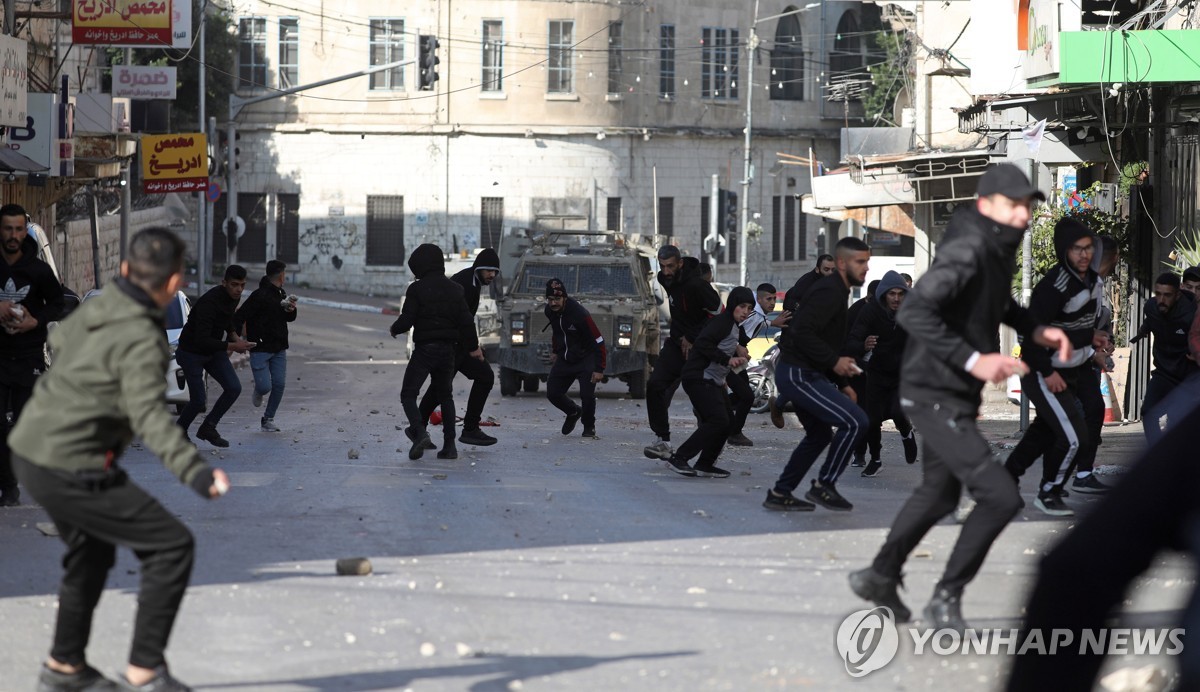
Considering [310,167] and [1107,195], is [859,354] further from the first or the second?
[310,167]

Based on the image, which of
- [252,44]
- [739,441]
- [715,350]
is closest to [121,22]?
[739,441]

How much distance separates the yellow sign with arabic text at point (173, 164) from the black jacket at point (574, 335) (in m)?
13.4

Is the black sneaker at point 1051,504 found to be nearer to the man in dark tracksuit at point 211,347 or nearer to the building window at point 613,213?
the man in dark tracksuit at point 211,347

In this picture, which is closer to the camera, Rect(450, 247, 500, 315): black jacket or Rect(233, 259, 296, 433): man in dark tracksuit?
Rect(233, 259, 296, 433): man in dark tracksuit

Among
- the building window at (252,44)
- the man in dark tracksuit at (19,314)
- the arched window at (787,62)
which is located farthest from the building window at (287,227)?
the man in dark tracksuit at (19,314)

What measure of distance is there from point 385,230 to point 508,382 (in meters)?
28.2

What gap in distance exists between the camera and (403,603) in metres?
7.07

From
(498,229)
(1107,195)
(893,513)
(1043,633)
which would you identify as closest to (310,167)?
(498,229)

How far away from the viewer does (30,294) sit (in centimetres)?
990

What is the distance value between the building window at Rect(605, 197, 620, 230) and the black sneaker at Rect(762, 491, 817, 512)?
1634 inches

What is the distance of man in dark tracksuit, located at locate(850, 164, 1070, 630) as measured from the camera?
21.3 ft

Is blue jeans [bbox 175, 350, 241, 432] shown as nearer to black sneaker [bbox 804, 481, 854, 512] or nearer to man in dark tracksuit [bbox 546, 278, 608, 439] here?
man in dark tracksuit [bbox 546, 278, 608, 439]

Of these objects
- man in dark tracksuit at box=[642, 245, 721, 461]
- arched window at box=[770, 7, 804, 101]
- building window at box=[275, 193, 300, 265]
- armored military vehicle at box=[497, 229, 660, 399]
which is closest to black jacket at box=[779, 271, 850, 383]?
man in dark tracksuit at box=[642, 245, 721, 461]

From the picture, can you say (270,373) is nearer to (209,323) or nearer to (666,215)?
(209,323)
